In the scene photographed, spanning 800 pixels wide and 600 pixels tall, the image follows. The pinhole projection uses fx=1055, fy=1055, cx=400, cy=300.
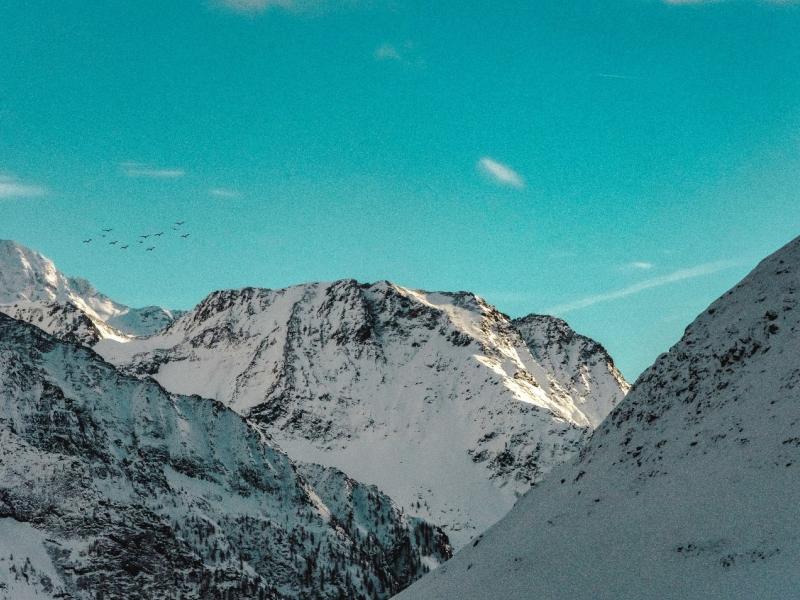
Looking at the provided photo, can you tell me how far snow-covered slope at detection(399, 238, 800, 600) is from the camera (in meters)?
58.1

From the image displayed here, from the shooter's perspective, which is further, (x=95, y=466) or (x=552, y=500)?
(x=95, y=466)

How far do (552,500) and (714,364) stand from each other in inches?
665

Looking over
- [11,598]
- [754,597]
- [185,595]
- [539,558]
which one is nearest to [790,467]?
[754,597]

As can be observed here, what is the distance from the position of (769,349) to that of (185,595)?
5367 inches

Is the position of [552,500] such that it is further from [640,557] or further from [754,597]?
[754,597]

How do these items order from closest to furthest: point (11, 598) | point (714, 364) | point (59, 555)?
point (714, 364)
point (11, 598)
point (59, 555)

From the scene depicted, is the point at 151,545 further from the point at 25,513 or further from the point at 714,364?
the point at 714,364

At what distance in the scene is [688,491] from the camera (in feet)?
223

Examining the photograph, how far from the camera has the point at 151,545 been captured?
7470 inches

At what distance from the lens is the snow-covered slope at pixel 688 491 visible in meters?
58.1

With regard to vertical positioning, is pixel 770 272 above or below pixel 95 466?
below

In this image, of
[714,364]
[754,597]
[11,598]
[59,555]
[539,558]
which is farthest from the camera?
[59,555]

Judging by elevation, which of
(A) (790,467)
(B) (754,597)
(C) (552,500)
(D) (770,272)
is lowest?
(B) (754,597)

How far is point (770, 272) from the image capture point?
279 feet
